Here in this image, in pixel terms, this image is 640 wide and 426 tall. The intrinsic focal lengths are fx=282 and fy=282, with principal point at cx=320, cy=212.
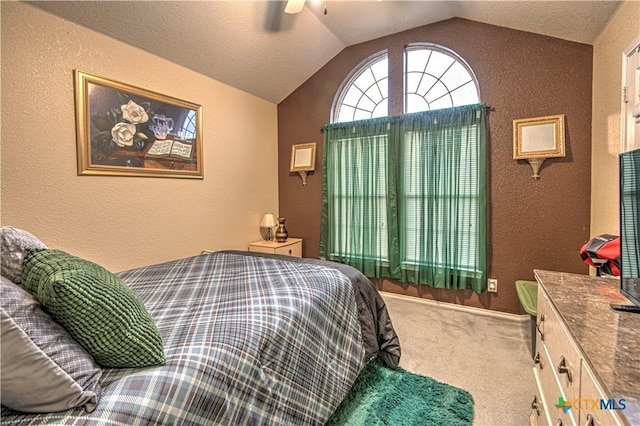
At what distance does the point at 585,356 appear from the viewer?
0.75 meters

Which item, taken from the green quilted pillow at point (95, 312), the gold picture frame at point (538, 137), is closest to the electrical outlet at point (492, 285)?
the gold picture frame at point (538, 137)

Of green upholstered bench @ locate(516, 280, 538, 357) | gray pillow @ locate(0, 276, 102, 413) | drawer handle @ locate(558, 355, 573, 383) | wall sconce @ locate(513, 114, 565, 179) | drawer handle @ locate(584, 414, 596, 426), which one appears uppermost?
wall sconce @ locate(513, 114, 565, 179)

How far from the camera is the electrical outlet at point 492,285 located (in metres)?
2.85

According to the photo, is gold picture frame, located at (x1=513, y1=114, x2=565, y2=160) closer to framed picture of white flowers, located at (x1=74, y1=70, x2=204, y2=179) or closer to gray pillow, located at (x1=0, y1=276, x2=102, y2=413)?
framed picture of white flowers, located at (x1=74, y1=70, x2=204, y2=179)

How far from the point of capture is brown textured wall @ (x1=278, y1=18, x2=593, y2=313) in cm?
249

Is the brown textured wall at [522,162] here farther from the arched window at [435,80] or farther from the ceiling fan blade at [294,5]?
the ceiling fan blade at [294,5]

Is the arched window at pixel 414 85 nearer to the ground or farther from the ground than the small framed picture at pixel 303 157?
farther from the ground

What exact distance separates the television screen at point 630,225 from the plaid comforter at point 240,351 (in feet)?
4.00

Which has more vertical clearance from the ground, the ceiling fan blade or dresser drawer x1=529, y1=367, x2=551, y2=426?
the ceiling fan blade

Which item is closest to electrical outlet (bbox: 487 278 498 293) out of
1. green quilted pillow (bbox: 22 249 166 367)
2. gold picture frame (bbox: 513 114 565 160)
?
gold picture frame (bbox: 513 114 565 160)

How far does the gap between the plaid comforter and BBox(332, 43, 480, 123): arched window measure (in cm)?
237

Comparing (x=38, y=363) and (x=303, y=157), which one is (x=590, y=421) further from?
(x=303, y=157)

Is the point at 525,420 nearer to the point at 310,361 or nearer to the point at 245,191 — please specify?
the point at 310,361

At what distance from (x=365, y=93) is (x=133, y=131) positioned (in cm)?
257
